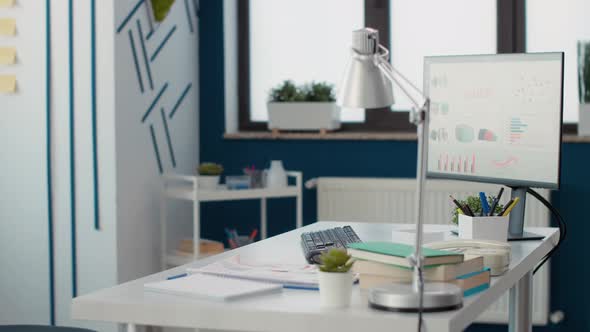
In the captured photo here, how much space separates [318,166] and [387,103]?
257 cm

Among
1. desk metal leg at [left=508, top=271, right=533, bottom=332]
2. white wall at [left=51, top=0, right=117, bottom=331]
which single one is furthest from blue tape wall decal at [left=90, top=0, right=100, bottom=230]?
desk metal leg at [left=508, top=271, right=533, bottom=332]

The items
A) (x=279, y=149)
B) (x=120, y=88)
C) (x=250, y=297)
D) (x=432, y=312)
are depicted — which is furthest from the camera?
(x=279, y=149)

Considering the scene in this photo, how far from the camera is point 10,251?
3697mm

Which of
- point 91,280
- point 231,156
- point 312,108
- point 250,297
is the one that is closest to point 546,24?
point 312,108

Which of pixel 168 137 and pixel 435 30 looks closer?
pixel 168 137

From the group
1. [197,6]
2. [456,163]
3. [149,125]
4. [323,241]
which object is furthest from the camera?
[197,6]

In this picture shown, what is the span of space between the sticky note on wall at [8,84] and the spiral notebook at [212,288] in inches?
85.7

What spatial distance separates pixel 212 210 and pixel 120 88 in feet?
3.23

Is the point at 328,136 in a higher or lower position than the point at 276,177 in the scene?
higher

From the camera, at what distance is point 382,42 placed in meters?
4.21

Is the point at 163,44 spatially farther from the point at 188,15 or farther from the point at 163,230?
the point at 163,230

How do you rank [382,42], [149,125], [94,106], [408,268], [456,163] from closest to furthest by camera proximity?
1. [408,268]
2. [456,163]
3. [94,106]
4. [149,125]
5. [382,42]

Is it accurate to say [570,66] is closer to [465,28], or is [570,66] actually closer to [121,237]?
[465,28]

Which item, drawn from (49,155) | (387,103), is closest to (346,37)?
(49,155)
